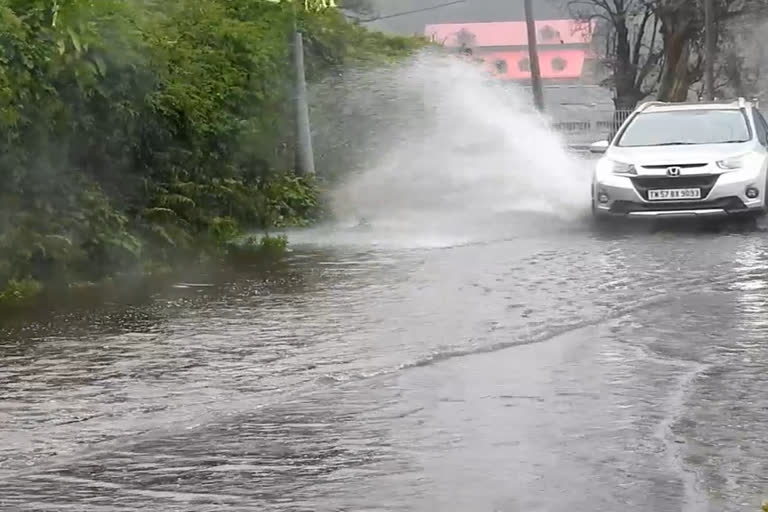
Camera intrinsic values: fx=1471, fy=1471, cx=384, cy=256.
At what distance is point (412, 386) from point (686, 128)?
10.0m

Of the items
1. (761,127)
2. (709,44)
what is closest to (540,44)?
(709,44)

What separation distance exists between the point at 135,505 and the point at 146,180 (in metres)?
8.56

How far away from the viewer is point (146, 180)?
14.0 metres

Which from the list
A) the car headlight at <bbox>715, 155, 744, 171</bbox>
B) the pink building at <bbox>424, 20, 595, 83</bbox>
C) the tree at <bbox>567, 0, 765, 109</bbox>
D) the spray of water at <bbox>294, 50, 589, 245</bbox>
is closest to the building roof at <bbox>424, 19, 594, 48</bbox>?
the pink building at <bbox>424, 20, 595, 83</bbox>

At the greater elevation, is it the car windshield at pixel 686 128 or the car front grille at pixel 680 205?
the car windshield at pixel 686 128

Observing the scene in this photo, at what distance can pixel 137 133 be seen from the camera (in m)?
13.7

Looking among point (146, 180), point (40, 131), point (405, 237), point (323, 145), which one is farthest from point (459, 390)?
point (323, 145)

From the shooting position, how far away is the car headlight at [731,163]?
624 inches

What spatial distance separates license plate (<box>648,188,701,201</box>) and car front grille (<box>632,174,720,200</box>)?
4 cm

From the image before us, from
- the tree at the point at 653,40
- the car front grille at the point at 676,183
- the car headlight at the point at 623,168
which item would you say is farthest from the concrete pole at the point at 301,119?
the tree at the point at 653,40

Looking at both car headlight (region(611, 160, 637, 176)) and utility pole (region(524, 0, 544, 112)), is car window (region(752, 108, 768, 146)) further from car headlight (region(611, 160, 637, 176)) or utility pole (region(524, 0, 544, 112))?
utility pole (region(524, 0, 544, 112))

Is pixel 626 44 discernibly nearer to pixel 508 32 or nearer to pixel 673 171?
pixel 508 32

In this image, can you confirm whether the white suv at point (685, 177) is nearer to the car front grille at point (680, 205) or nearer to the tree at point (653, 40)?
the car front grille at point (680, 205)

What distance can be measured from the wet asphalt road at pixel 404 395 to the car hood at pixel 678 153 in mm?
3318
